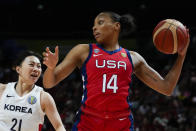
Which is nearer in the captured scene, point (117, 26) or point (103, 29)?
point (103, 29)

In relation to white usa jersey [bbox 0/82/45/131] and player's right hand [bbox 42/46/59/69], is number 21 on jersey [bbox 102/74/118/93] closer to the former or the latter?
player's right hand [bbox 42/46/59/69]

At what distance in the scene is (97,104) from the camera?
2.92 metres

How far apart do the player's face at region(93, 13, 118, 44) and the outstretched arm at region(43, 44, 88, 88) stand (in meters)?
0.15

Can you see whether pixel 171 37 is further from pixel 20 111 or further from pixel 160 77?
pixel 20 111

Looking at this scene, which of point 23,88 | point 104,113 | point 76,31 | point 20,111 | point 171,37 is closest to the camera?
→ point 104,113

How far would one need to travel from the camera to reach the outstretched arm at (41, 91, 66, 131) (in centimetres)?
342

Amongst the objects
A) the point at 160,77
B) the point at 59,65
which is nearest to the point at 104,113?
the point at 59,65

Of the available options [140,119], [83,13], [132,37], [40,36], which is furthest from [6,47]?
[140,119]

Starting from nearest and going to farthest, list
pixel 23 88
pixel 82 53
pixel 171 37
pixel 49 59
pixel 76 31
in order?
pixel 49 59
pixel 82 53
pixel 171 37
pixel 23 88
pixel 76 31

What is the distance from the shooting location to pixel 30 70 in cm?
349

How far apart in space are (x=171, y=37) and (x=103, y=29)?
636 mm

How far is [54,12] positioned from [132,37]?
2.97 meters

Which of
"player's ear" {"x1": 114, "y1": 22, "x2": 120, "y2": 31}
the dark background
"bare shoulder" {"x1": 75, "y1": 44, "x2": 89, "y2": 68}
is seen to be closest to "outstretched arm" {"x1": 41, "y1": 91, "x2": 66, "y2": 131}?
"bare shoulder" {"x1": 75, "y1": 44, "x2": 89, "y2": 68}

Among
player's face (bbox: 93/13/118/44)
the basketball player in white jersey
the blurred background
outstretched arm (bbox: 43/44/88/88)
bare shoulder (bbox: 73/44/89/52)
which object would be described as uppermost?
player's face (bbox: 93/13/118/44)
